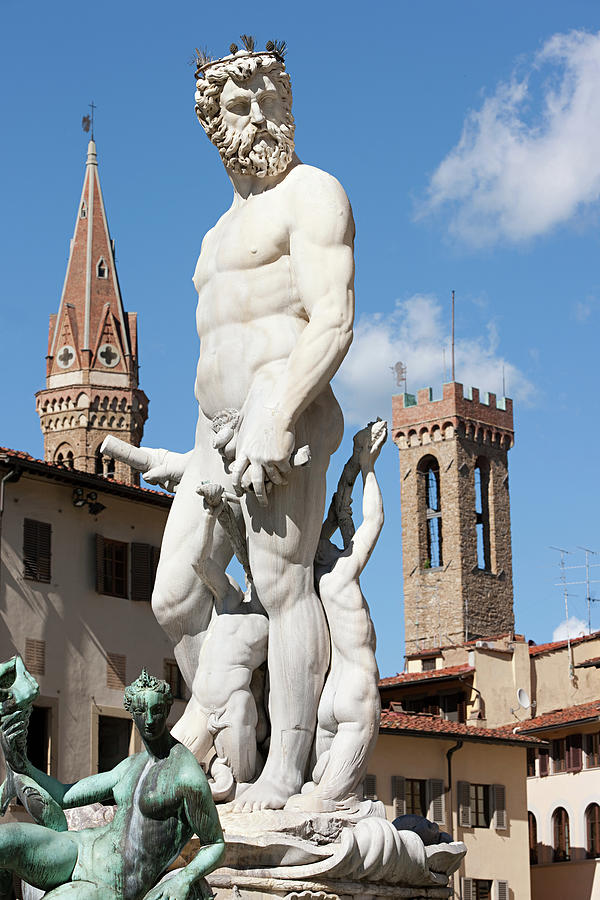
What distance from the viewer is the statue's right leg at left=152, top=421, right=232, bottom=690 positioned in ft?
25.8

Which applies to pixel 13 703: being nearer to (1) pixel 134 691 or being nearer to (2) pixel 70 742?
(1) pixel 134 691

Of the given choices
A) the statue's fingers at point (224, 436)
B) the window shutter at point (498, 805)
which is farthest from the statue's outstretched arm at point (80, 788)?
the window shutter at point (498, 805)

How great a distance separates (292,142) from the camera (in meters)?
8.02

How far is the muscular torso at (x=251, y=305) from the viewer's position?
786 centimetres

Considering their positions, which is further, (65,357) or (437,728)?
(65,357)

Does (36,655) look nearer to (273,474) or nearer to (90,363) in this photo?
(273,474)

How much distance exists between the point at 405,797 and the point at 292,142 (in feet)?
111

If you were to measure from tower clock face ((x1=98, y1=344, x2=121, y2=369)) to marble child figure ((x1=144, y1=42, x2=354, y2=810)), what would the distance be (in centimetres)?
8369

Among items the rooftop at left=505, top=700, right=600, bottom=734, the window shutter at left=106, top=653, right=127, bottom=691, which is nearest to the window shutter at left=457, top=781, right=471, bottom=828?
the rooftop at left=505, top=700, right=600, bottom=734

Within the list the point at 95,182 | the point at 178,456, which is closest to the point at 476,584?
the point at 95,182

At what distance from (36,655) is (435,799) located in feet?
39.8

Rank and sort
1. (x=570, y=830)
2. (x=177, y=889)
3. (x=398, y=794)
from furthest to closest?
(x=570, y=830) < (x=398, y=794) < (x=177, y=889)

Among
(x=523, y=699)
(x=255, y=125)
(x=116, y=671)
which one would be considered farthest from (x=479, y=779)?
(x=255, y=125)

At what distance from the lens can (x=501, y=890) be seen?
138 ft
